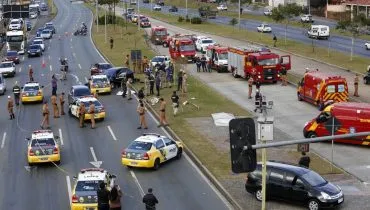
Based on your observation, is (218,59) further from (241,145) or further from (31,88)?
(241,145)


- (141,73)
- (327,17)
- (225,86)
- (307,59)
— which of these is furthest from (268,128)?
(327,17)

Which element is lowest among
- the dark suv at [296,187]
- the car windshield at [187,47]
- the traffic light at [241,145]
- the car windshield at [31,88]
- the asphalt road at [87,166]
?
the asphalt road at [87,166]

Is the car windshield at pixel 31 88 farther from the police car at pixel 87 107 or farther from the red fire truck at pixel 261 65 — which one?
the red fire truck at pixel 261 65

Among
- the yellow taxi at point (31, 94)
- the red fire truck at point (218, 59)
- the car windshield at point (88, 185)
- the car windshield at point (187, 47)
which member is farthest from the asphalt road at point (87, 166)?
the car windshield at point (187, 47)

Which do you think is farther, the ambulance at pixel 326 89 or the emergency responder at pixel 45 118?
the ambulance at pixel 326 89

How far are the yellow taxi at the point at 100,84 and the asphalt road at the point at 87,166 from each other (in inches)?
29.5

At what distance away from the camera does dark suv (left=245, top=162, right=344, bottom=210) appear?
25.7m

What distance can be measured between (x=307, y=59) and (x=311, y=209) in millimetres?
48006

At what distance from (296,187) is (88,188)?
25.7 feet

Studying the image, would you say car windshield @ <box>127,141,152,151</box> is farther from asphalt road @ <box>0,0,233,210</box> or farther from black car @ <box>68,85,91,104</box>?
black car @ <box>68,85,91,104</box>

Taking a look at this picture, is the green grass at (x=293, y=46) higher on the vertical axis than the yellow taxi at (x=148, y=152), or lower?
higher

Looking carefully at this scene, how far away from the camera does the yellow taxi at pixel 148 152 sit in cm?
3175

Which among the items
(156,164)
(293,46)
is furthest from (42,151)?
(293,46)

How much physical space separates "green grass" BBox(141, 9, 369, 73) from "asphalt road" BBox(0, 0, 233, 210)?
25.3m
